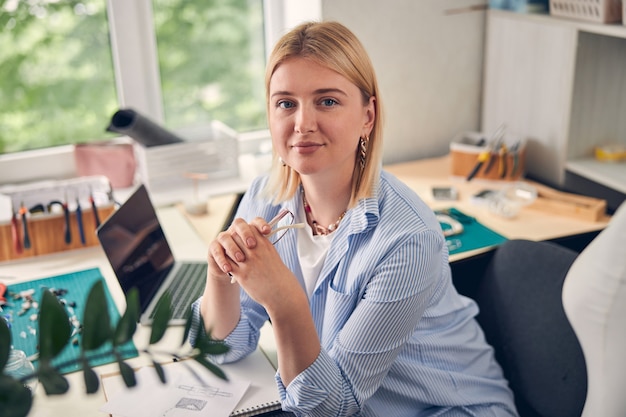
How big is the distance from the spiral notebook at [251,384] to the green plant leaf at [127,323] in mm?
740

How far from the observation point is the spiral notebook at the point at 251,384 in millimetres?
1354

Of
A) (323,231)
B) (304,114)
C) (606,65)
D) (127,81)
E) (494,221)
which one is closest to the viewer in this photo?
(304,114)

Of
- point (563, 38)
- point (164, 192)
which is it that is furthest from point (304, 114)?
point (563, 38)

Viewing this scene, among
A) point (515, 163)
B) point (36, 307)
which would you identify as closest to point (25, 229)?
point (36, 307)

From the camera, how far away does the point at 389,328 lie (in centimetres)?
132

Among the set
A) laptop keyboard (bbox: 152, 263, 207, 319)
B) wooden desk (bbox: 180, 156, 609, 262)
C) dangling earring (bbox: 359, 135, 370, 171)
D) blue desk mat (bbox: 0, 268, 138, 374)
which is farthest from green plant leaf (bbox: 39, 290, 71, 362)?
wooden desk (bbox: 180, 156, 609, 262)

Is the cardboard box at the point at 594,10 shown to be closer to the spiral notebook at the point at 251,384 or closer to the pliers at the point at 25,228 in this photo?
the spiral notebook at the point at 251,384

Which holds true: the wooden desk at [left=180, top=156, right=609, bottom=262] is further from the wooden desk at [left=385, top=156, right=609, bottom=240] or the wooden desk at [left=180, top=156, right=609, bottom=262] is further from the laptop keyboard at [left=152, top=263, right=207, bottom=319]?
the laptop keyboard at [left=152, top=263, right=207, bottom=319]

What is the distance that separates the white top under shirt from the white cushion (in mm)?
608

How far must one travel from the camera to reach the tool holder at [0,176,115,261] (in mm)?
1939

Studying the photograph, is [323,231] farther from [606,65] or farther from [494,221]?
[606,65]

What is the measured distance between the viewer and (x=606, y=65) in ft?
7.57

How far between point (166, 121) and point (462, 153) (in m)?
1.06

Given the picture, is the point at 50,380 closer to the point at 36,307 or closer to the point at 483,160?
the point at 36,307
